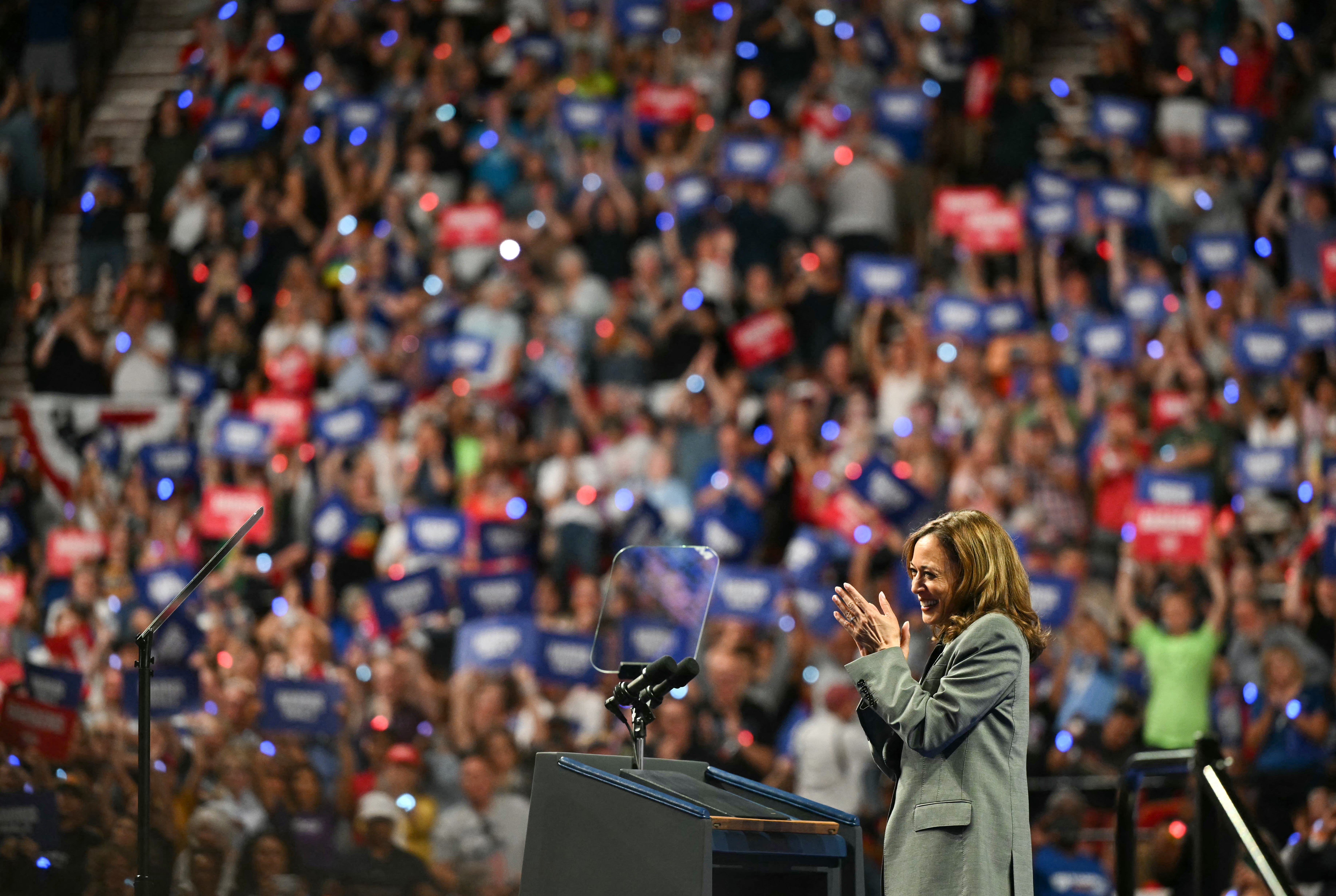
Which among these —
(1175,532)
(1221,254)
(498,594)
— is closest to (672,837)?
(498,594)

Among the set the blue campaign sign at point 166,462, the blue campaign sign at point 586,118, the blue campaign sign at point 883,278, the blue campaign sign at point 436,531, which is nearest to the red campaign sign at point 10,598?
the blue campaign sign at point 166,462

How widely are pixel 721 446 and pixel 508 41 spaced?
13.3ft

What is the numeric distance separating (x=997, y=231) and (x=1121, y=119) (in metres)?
1.22

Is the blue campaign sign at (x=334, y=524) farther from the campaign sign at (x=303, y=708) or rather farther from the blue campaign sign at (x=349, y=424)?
the campaign sign at (x=303, y=708)

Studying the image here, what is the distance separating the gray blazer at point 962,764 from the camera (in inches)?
114

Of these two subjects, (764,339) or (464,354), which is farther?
(464,354)

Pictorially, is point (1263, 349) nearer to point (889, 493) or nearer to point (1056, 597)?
point (1056, 597)

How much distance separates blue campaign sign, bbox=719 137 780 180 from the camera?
9906 mm

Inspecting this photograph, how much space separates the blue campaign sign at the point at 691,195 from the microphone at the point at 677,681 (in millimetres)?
6934

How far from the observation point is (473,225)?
33.5 ft

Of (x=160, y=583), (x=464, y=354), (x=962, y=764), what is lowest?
(x=962, y=764)

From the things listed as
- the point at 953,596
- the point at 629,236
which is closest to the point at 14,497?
the point at 629,236

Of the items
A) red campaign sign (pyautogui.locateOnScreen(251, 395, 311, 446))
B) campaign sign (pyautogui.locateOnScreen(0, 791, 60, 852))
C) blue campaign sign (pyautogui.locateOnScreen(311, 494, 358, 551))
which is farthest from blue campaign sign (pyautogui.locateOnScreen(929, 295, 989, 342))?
campaign sign (pyautogui.locateOnScreen(0, 791, 60, 852))

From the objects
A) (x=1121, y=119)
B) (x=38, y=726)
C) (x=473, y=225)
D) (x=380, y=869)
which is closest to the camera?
(x=380, y=869)
